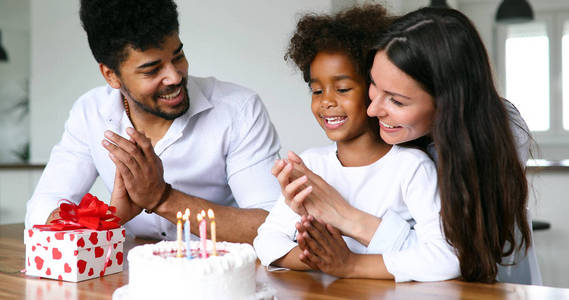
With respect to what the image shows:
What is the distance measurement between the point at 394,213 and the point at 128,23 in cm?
102

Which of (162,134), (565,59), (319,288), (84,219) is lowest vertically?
(319,288)

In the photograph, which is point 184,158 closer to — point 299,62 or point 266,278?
point 299,62

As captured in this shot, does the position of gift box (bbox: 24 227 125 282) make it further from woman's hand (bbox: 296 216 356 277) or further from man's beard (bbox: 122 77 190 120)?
man's beard (bbox: 122 77 190 120)

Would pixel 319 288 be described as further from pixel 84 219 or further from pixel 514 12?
pixel 514 12

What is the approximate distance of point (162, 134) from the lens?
7.16 feet

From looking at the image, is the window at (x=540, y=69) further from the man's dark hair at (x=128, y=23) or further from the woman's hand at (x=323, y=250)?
the woman's hand at (x=323, y=250)

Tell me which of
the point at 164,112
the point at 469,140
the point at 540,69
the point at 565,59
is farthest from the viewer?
the point at 540,69

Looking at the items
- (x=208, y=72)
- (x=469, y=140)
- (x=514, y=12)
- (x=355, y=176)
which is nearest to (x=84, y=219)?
(x=355, y=176)

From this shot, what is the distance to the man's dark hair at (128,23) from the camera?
1.94 metres

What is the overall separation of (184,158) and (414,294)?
1149mm

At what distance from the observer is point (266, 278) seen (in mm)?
1381

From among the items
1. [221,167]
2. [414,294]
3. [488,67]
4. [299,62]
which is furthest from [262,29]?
[414,294]

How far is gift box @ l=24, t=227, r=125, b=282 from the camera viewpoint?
1376 mm

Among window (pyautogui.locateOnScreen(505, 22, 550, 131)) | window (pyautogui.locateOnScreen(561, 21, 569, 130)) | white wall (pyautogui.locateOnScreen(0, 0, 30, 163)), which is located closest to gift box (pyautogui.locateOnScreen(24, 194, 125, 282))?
white wall (pyautogui.locateOnScreen(0, 0, 30, 163))
